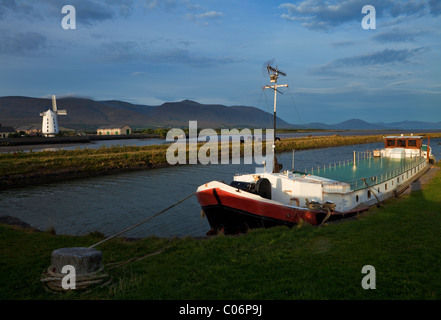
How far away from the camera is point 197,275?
8773 millimetres

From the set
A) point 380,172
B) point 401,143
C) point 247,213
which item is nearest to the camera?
point 247,213

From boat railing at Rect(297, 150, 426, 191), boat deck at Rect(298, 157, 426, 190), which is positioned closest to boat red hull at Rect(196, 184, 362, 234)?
boat railing at Rect(297, 150, 426, 191)

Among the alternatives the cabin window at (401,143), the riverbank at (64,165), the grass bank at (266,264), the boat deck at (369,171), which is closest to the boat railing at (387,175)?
the boat deck at (369,171)

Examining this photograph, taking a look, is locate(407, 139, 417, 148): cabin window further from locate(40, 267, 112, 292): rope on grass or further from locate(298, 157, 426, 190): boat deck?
locate(40, 267, 112, 292): rope on grass

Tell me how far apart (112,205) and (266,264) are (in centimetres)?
1910

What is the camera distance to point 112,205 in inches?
998

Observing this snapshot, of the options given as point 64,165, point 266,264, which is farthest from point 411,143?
point 64,165

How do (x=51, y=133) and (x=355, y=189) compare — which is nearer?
(x=355, y=189)

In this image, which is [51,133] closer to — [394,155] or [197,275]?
[394,155]

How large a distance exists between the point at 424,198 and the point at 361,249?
12.0 m

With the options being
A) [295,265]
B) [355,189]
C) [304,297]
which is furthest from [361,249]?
[355,189]

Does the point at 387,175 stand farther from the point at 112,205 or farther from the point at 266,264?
the point at 112,205

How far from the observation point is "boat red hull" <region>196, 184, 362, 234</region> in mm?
15531

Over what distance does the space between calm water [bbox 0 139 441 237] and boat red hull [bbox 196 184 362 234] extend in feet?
9.16
